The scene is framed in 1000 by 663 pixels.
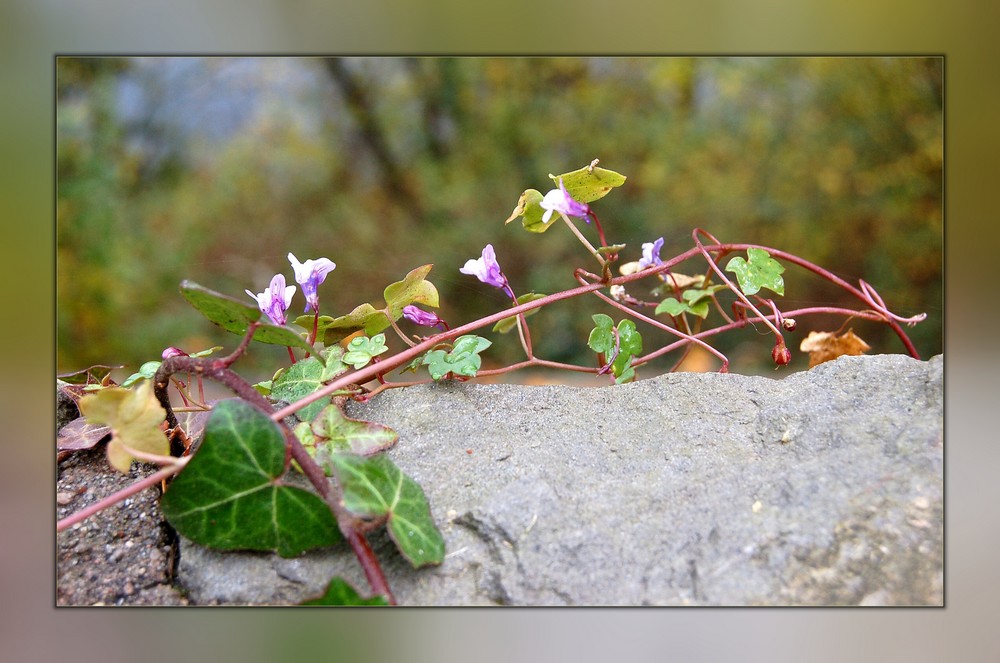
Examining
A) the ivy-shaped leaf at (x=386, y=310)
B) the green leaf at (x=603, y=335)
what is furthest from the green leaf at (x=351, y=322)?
the green leaf at (x=603, y=335)

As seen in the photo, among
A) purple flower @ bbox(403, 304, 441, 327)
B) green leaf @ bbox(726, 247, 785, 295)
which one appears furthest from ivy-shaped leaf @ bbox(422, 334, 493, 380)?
green leaf @ bbox(726, 247, 785, 295)

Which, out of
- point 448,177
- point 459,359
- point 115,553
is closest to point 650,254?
point 459,359

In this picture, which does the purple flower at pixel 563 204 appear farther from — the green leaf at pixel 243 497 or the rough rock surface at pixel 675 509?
the green leaf at pixel 243 497

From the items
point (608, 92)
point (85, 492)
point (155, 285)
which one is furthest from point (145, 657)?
point (608, 92)

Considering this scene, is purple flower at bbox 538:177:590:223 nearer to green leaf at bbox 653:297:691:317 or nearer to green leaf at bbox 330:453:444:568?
green leaf at bbox 653:297:691:317
